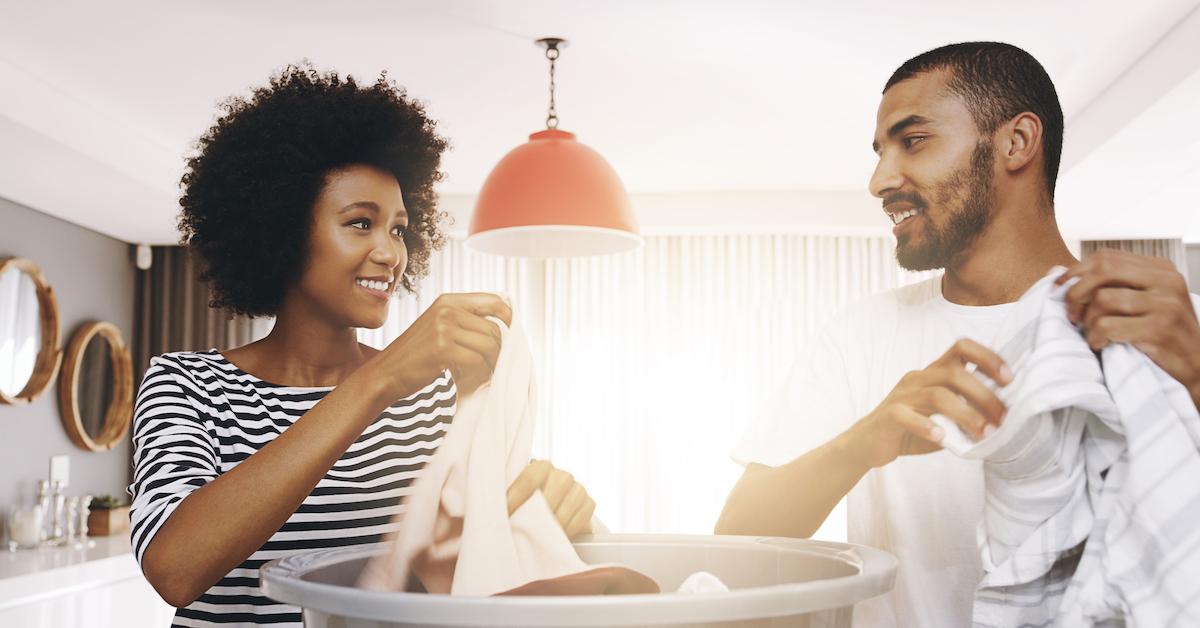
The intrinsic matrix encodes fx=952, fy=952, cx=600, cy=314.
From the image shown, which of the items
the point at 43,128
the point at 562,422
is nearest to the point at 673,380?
the point at 562,422

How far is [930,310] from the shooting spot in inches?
45.8

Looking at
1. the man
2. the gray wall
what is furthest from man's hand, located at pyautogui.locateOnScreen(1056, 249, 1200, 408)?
the gray wall

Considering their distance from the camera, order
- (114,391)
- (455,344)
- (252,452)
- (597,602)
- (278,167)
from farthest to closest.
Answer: (114,391), (278,167), (252,452), (455,344), (597,602)

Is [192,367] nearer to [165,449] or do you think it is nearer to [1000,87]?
[165,449]

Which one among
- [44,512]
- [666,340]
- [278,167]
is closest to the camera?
[278,167]

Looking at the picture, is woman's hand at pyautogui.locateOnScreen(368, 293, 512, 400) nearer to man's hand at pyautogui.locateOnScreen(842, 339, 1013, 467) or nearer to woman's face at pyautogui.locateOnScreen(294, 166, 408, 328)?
man's hand at pyautogui.locateOnScreen(842, 339, 1013, 467)

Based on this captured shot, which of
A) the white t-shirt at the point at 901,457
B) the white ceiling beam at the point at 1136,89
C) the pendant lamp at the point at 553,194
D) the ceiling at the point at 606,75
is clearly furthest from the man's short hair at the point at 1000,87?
the white ceiling beam at the point at 1136,89

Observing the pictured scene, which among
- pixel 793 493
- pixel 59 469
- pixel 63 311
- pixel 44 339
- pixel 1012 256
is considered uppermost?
pixel 63 311

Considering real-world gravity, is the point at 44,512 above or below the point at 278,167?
below

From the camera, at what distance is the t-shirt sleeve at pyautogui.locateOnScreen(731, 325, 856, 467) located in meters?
1.11

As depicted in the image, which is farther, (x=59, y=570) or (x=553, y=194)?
(x=59, y=570)

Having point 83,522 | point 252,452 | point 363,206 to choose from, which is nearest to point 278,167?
point 363,206

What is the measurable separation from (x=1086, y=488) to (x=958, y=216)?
504 millimetres

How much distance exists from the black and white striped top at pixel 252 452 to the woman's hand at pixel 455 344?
0.87 ft
